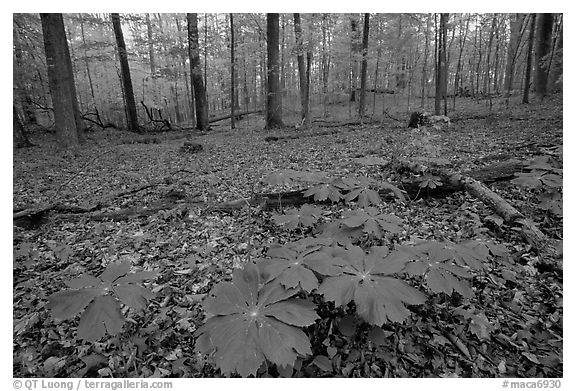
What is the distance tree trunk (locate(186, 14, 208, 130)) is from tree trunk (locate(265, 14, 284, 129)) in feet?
11.3

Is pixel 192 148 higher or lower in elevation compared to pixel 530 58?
lower

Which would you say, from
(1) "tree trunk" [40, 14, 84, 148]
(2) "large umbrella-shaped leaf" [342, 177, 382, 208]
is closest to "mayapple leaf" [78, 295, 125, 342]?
(2) "large umbrella-shaped leaf" [342, 177, 382, 208]

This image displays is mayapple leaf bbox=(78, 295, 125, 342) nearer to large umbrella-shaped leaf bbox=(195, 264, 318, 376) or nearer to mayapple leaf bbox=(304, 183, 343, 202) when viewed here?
large umbrella-shaped leaf bbox=(195, 264, 318, 376)

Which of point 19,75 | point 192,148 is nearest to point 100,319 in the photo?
point 192,148

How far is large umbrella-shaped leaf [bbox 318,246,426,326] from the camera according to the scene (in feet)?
4.89

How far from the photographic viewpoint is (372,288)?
5.21 ft

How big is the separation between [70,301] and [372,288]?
1.60 metres

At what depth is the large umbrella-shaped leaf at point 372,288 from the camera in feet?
4.89

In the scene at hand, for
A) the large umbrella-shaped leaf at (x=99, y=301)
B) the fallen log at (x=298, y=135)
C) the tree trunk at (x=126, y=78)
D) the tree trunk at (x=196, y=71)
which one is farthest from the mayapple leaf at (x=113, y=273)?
the tree trunk at (x=126, y=78)

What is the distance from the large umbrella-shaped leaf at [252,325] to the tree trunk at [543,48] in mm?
14756

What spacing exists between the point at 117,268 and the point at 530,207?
423 cm

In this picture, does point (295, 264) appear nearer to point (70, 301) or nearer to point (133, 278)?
point (133, 278)

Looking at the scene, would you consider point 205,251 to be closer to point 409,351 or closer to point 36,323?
point 36,323

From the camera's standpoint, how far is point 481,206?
3.70 meters
